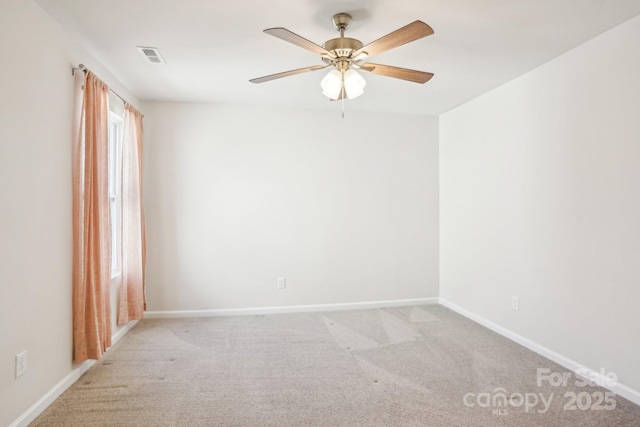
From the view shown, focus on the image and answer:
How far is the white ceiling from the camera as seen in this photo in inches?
81.0

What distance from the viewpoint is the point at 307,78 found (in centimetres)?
315

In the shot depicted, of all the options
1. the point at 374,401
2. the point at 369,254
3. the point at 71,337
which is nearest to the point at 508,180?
the point at 369,254

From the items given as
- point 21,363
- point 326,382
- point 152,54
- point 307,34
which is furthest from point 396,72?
point 21,363

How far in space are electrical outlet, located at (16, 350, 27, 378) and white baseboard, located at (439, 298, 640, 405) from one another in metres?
3.67

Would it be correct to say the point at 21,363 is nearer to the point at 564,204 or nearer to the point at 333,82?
the point at 333,82

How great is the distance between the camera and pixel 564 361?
8.80 ft

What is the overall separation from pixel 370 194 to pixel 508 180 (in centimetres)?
156

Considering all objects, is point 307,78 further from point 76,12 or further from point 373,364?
point 373,364

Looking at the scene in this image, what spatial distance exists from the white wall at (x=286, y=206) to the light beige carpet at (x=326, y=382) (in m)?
0.67

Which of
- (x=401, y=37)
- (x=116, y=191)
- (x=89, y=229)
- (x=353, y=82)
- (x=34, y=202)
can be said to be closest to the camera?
(x=401, y=37)

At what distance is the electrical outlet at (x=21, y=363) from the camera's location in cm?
190

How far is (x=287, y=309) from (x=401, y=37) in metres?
3.20

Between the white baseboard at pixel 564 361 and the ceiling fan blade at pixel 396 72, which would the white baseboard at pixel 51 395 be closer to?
the ceiling fan blade at pixel 396 72

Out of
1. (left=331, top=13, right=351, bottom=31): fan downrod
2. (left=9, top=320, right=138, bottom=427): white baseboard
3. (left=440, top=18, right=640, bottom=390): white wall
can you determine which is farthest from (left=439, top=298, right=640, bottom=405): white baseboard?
(left=9, top=320, right=138, bottom=427): white baseboard
